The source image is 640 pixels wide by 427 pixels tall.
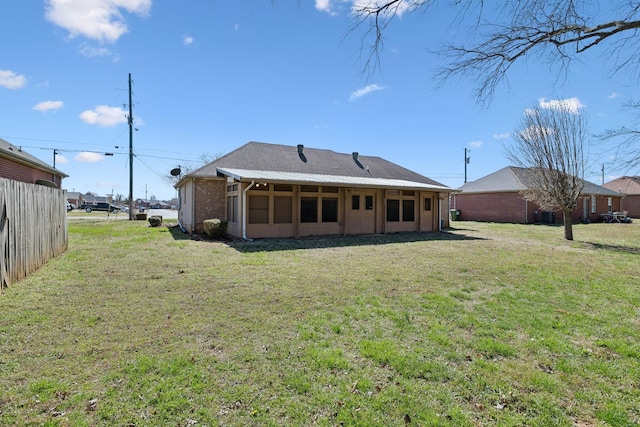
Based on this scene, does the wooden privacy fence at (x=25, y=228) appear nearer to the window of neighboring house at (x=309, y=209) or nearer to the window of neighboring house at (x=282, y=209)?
the window of neighboring house at (x=282, y=209)

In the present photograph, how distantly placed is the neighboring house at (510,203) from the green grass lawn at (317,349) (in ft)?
67.7

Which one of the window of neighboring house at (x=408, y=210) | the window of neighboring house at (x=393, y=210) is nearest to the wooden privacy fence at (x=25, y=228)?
the window of neighboring house at (x=393, y=210)

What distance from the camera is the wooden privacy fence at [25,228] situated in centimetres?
538

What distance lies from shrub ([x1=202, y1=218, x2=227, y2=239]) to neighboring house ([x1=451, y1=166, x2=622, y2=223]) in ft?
60.9

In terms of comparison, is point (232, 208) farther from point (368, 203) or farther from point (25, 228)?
point (25, 228)

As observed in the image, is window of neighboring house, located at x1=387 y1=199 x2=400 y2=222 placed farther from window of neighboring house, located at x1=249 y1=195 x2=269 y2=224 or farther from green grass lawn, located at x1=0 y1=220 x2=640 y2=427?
green grass lawn, located at x1=0 y1=220 x2=640 y2=427

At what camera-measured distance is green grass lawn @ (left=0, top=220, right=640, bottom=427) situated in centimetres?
241

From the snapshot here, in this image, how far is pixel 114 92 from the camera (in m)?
26.5

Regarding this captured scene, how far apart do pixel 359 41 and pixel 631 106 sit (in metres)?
4.54

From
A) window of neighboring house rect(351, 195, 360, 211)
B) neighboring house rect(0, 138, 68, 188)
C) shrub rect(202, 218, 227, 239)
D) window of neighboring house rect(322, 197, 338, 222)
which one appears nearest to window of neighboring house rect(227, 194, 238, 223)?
shrub rect(202, 218, 227, 239)

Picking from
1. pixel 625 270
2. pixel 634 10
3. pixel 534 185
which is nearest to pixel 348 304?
pixel 634 10

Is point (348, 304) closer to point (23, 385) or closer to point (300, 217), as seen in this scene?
point (23, 385)

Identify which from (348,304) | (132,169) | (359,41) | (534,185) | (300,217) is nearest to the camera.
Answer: (359,41)

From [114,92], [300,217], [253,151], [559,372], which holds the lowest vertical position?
[559,372]
